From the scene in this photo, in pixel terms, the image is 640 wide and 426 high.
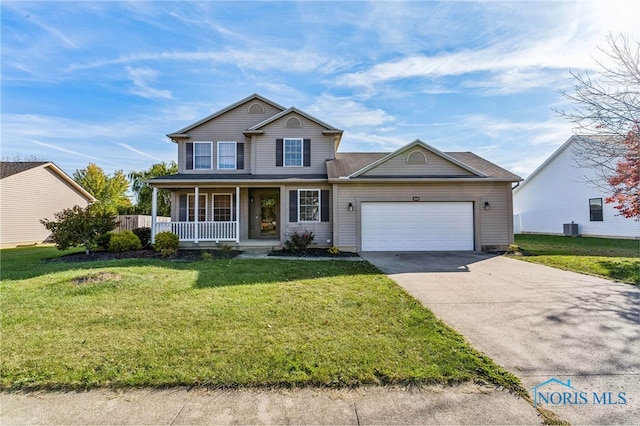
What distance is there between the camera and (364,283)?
6.72m

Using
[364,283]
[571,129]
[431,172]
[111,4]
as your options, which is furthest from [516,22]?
[111,4]

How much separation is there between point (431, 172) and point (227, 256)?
8.88m

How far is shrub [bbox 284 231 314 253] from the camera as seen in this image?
39.6ft

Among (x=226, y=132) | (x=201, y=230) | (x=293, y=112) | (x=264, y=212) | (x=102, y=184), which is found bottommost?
(x=201, y=230)

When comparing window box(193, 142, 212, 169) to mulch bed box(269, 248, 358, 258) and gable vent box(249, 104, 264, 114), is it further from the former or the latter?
mulch bed box(269, 248, 358, 258)

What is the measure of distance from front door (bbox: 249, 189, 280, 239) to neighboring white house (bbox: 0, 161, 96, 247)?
1477 centimetres

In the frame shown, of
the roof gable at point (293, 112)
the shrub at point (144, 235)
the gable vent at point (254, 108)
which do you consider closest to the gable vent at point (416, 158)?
the roof gable at point (293, 112)

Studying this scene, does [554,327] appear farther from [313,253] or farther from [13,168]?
[13,168]

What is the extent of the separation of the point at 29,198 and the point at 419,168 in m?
22.9

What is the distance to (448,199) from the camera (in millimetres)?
12469

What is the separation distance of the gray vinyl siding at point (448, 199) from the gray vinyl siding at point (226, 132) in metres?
5.41

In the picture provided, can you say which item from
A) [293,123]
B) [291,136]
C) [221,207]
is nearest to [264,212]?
[221,207]

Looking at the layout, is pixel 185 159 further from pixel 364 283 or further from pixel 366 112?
pixel 364 283

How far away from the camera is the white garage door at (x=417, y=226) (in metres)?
12.4
